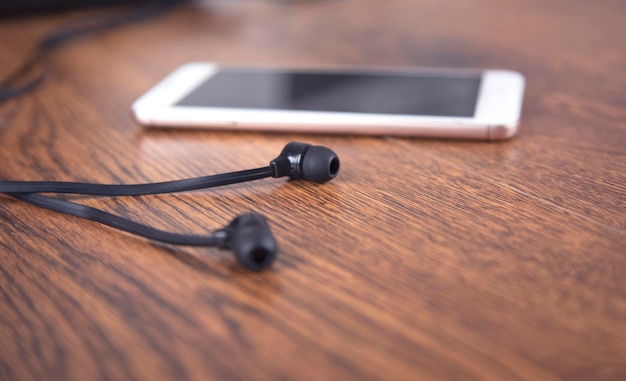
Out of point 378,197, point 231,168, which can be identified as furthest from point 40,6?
point 378,197

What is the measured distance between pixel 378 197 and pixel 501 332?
136 millimetres

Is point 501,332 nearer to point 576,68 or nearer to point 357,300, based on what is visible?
point 357,300

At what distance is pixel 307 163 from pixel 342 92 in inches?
5.3

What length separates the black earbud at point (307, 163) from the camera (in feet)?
1.33

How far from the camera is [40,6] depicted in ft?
2.87

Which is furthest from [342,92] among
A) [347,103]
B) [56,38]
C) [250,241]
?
[56,38]

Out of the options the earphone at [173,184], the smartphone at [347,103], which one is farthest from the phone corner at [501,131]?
the earphone at [173,184]

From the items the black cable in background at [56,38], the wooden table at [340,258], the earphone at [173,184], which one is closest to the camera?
the wooden table at [340,258]

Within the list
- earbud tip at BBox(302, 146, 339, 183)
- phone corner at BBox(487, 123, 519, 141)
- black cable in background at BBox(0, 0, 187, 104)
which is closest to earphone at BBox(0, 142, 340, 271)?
earbud tip at BBox(302, 146, 339, 183)

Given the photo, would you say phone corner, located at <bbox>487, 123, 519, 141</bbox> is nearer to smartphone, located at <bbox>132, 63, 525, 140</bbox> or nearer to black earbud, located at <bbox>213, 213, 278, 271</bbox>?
smartphone, located at <bbox>132, 63, 525, 140</bbox>

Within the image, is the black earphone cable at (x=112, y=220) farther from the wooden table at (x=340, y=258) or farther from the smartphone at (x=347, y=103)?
the smartphone at (x=347, y=103)

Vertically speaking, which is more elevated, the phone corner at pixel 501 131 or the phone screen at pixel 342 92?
the phone screen at pixel 342 92

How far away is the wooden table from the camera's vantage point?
0.28 m

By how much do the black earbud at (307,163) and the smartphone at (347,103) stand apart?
2.7 inches
